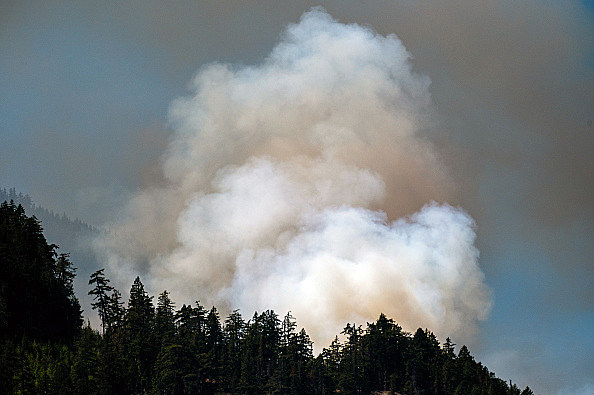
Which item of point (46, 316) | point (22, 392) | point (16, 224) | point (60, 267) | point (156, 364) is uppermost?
point (16, 224)

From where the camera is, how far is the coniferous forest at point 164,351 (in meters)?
130

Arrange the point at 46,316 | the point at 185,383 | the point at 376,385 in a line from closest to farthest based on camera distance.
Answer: the point at 185,383
the point at 46,316
the point at 376,385

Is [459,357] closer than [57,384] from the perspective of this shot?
No

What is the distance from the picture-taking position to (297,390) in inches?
6068

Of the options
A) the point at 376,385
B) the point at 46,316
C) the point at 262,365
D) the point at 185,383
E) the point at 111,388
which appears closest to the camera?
the point at 111,388

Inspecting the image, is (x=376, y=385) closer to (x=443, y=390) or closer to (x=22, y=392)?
(x=443, y=390)

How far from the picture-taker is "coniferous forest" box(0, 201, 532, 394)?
129500 millimetres

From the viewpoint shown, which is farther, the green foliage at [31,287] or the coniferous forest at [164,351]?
the green foliage at [31,287]

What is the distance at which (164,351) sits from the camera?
141875 millimetres

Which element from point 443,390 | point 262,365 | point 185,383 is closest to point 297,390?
point 262,365

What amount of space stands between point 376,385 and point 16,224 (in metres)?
97.5

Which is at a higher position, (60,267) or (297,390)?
(60,267)

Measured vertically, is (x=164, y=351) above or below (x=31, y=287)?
below

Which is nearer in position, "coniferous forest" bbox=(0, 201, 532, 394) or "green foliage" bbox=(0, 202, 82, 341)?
"coniferous forest" bbox=(0, 201, 532, 394)
